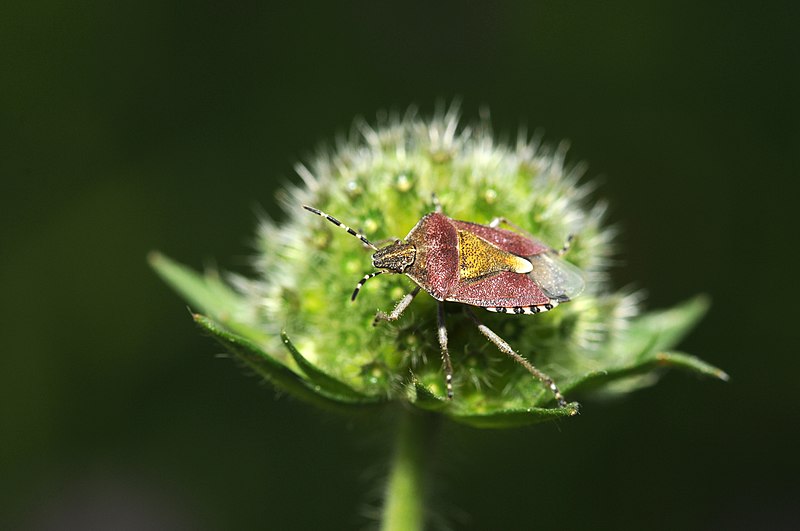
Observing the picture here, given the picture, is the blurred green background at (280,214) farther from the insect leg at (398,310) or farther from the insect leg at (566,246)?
the insect leg at (398,310)

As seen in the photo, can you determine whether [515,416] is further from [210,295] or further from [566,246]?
[210,295]

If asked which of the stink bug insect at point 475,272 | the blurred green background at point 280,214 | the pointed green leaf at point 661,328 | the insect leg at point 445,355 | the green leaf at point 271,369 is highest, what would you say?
the blurred green background at point 280,214

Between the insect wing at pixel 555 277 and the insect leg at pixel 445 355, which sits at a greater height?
the insect wing at pixel 555 277

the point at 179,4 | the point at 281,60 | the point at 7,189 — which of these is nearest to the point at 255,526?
the point at 7,189

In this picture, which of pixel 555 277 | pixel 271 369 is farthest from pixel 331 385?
pixel 555 277

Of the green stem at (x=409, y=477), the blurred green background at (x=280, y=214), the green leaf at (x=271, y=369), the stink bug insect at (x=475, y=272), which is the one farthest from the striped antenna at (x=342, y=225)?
the blurred green background at (x=280, y=214)

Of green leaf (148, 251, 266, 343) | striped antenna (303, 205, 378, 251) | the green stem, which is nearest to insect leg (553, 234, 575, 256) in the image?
striped antenna (303, 205, 378, 251)
